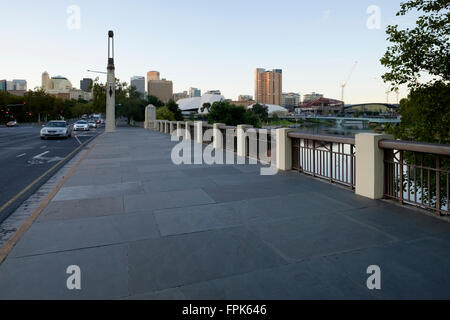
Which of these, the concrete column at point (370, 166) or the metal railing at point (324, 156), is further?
the metal railing at point (324, 156)

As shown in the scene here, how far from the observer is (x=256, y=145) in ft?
44.7

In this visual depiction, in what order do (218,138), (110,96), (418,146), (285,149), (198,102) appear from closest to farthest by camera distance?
(418,146) → (285,149) → (218,138) → (110,96) → (198,102)

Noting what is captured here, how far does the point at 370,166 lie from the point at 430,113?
26.6 ft

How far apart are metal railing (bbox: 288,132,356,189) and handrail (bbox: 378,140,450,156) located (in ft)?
3.24

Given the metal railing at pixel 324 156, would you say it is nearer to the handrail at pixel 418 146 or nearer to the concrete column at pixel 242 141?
the handrail at pixel 418 146

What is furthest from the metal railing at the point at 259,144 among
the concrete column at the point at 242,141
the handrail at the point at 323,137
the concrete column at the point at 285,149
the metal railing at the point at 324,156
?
the handrail at the point at 323,137

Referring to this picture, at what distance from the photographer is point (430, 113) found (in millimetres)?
13195

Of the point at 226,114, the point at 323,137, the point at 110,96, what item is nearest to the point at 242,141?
the point at 323,137

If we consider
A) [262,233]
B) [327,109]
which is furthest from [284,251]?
[327,109]

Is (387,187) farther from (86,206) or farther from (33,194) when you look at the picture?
(33,194)

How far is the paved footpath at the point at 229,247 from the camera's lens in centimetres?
346

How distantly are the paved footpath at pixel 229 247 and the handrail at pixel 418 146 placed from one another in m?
1.00

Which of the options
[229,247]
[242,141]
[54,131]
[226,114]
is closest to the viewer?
[229,247]

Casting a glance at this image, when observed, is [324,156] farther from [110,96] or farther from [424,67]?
[110,96]
